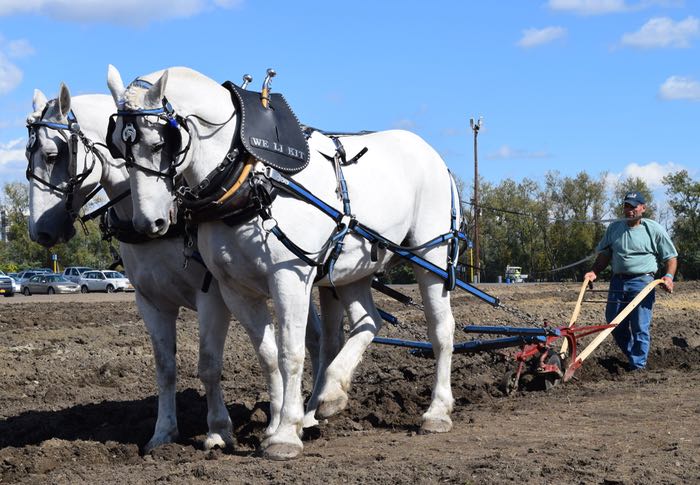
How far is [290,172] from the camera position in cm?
610

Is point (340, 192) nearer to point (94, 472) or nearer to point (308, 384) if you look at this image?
point (94, 472)

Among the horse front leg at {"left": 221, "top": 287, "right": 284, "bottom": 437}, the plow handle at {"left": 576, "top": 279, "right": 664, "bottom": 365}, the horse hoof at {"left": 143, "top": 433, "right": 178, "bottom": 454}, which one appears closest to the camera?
the horse front leg at {"left": 221, "top": 287, "right": 284, "bottom": 437}

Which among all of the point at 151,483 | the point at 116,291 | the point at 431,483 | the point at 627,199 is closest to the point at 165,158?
the point at 151,483

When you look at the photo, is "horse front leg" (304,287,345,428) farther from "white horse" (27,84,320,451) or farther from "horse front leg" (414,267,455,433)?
"white horse" (27,84,320,451)

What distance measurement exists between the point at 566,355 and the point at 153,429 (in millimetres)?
4099

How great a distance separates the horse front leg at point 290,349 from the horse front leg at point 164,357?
1119 millimetres

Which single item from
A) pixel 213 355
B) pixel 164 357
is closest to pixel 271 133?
pixel 213 355

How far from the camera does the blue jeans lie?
1019cm

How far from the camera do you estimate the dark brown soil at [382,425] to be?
219 inches

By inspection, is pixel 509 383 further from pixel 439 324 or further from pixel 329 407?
pixel 329 407

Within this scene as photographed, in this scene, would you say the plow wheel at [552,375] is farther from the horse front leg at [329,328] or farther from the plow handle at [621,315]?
the horse front leg at [329,328]

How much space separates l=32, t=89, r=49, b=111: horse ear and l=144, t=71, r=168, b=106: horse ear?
4.50 ft

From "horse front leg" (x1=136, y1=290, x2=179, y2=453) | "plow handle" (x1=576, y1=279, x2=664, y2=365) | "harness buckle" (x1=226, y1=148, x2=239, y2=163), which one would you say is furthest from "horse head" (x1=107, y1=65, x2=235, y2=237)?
"plow handle" (x1=576, y1=279, x2=664, y2=365)

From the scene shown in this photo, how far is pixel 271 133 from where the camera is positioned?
6117 mm
